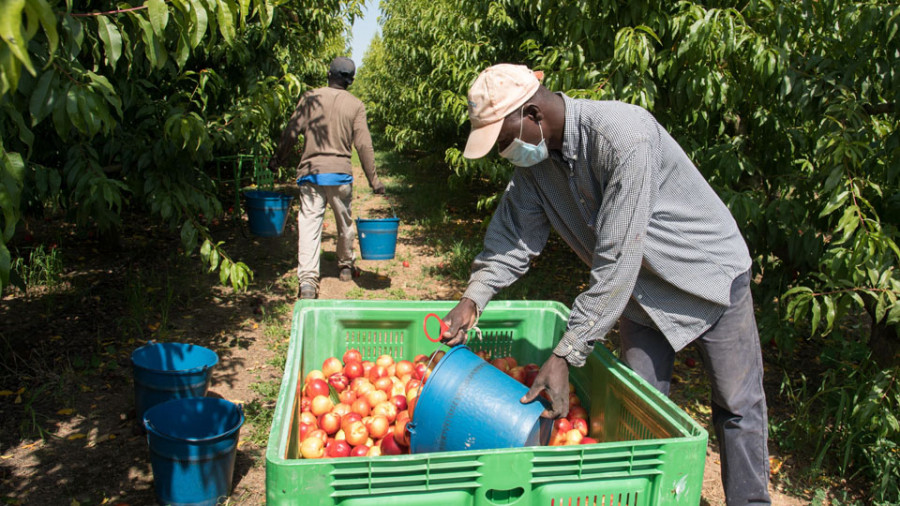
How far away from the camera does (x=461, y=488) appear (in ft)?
5.11

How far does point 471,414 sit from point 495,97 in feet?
3.03

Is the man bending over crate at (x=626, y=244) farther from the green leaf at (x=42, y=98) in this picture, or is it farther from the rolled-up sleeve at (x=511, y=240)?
the green leaf at (x=42, y=98)

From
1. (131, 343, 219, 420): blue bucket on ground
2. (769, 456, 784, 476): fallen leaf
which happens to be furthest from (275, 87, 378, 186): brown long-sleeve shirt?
(769, 456, 784, 476): fallen leaf

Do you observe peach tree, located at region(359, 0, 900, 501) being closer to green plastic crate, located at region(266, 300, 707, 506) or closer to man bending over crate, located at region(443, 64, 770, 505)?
man bending over crate, located at region(443, 64, 770, 505)

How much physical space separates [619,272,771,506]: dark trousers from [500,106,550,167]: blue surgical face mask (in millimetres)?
751

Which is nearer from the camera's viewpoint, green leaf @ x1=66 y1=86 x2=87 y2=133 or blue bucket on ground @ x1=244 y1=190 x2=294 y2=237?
green leaf @ x1=66 y1=86 x2=87 y2=133

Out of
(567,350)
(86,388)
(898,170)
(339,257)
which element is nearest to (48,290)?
(86,388)

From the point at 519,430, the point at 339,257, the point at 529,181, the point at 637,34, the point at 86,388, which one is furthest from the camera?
the point at 339,257

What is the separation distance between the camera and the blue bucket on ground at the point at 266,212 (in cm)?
659

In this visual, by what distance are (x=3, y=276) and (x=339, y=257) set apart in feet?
16.5

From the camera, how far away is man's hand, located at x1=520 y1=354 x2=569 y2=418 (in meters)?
1.88

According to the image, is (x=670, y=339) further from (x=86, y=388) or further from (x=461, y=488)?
(x=86, y=388)

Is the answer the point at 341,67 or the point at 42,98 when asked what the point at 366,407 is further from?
the point at 341,67

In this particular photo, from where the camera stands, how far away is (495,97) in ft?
6.37
